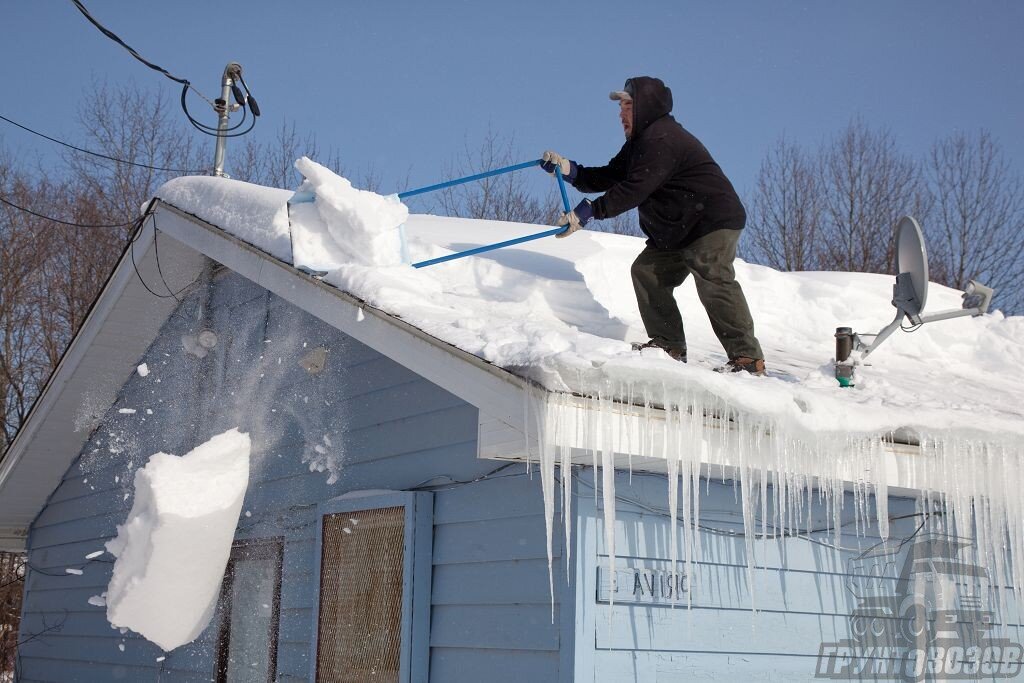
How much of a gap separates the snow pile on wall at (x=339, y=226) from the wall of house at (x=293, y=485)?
701 millimetres

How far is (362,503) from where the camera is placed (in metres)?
5.33

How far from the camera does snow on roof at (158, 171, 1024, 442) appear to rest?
364 centimetres

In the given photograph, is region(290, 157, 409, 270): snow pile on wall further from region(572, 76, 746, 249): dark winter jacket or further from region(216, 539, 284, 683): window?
region(216, 539, 284, 683): window

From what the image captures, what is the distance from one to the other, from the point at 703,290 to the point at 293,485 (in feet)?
9.56

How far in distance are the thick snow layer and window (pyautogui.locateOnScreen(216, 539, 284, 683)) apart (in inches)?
82.8

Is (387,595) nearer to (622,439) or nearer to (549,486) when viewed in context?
(549,486)

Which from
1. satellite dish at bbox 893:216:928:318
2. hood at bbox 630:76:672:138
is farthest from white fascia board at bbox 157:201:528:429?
satellite dish at bbox 893:216:928:318

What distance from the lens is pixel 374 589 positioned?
507 centimetres

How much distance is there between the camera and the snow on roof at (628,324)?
143 inches

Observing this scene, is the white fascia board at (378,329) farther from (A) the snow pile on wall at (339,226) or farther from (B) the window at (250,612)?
(B) the window at (250,612)

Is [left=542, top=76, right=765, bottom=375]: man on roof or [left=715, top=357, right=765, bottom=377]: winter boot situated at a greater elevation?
[left=542, top=76, right=765, bottom=375]: man on roof

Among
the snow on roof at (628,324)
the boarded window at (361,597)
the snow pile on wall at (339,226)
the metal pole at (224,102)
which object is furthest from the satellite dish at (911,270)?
the metal pole at (224,102)

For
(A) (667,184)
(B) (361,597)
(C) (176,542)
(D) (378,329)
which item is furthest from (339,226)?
(C) (176,542)

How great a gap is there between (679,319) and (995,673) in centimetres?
260
